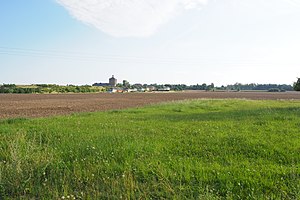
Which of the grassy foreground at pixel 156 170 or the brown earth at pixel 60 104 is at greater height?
the grassy foreground at pixel 156 170

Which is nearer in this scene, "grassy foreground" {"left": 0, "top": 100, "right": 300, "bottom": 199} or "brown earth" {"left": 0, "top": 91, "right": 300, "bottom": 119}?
"grassy foreground" {"left": 0, "top": 100, "right": 300, "bottom": 199}

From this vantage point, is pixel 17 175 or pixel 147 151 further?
pixel 147 151

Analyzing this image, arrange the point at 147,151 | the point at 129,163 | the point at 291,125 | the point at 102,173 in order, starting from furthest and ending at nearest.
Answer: the point at 291,125
the point at 147,151
the point at 129,163
the point at 102,173

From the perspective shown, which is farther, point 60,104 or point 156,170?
point 60,104

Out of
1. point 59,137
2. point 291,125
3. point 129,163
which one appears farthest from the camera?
point 291,125

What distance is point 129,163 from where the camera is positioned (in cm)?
686

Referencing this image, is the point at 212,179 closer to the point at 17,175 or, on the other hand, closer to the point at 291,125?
the point at 17,175

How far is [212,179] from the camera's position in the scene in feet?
18.8

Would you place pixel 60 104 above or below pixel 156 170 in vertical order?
below

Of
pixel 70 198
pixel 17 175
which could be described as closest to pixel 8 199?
pixel 17 175

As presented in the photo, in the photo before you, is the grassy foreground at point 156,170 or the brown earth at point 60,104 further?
the brown earth at point 60,104

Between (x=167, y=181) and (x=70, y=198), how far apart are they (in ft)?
6.54

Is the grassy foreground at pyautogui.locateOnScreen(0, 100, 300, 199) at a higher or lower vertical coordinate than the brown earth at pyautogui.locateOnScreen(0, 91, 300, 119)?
higher

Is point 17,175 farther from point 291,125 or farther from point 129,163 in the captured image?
point 291,125
